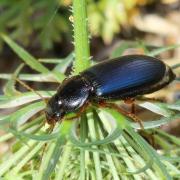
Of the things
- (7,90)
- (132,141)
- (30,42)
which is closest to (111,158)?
(132,141)

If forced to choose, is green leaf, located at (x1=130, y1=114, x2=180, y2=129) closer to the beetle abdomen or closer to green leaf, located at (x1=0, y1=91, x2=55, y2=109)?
the beetle abdomen

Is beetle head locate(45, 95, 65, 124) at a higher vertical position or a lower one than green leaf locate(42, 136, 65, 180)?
higher

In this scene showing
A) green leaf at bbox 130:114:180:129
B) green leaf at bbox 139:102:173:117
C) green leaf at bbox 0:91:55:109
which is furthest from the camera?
green leaf at bbox 0:91:55:109

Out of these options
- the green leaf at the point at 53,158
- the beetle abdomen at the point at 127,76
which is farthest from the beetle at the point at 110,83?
the green leaf at the point at 53,158

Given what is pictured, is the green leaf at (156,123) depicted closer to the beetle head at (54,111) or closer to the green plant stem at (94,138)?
the green plant stem at (94,138)

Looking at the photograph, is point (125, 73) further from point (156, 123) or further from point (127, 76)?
point (156, 123)

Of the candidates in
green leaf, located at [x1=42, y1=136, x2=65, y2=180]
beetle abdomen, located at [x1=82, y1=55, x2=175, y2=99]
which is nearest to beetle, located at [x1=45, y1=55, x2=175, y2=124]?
beetle abdomen, located at [x1=82, y1=55, x2=175, y2=99]

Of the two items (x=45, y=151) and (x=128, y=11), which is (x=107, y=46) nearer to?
(x=128, y=11)

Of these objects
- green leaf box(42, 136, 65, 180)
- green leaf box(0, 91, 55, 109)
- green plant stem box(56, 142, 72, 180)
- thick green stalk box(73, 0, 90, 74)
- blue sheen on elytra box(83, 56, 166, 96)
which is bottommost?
green plant stem box(56, 142, 72, 180)
